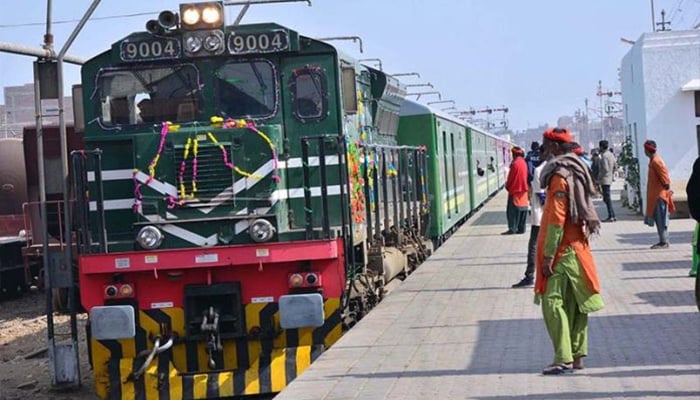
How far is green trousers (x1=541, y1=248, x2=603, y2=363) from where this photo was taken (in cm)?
875

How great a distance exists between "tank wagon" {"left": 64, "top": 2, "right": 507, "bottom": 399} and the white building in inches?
666

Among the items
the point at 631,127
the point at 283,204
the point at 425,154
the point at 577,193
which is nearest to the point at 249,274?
the point at 283,204

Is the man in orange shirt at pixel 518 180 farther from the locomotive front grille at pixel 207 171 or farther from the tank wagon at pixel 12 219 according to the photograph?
the locomotive front grille at pixel 207 171

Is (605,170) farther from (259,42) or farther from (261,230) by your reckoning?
(261,230)

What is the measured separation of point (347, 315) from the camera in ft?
40.5

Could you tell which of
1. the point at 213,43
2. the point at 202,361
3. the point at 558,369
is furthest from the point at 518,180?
the point at 558,369

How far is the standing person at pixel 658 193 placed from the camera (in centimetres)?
1759

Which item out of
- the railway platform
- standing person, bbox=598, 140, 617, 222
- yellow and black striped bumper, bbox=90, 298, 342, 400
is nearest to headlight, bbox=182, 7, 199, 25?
yellow and black striped bumper, bbox=90, 298, 342, 400

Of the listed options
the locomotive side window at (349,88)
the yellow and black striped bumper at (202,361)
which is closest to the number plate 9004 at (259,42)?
the locomotive side window at (349,88)

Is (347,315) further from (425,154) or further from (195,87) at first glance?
(425,154)

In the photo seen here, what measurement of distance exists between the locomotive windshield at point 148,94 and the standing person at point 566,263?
166 inches

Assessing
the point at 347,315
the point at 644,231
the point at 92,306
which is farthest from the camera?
the point at 644,231

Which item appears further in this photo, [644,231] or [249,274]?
[644,231]

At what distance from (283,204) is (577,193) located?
349 centimetres
